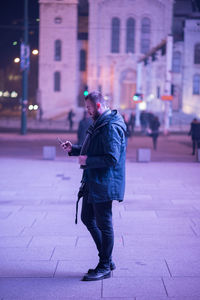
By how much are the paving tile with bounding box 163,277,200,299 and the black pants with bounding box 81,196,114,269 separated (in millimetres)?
633

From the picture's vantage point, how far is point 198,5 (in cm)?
6372

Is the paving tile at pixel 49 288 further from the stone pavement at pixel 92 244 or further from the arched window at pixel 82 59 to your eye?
the arched window at pixel 82 59

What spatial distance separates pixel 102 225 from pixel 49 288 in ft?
2.56

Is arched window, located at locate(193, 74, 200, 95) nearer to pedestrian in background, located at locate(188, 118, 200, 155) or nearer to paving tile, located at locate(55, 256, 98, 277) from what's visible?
pedestrian in background, located at locate(188, 118, 200, 155)

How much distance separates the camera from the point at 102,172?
4.60 m

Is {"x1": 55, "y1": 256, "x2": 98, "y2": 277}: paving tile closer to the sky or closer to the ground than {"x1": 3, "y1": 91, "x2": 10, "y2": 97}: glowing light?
closer to the ground

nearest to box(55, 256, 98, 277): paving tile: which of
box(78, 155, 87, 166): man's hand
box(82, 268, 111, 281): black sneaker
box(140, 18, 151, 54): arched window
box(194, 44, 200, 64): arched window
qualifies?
box(82, 268, 111, 281): black sneaker

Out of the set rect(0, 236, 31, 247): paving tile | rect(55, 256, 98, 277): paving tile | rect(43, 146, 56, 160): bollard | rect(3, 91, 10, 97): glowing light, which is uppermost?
rect(3, 91, 10, 97): glowing light

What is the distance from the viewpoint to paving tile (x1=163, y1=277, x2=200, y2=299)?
4332mm

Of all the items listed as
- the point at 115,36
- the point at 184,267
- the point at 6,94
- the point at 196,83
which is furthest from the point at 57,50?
the point at 184,267

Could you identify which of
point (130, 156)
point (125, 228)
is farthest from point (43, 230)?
point (130, 156)

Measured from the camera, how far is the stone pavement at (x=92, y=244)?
4.48m

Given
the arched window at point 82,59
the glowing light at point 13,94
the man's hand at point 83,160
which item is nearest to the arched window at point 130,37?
the arched window at point 82,59

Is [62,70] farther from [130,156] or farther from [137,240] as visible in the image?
[137,240]
